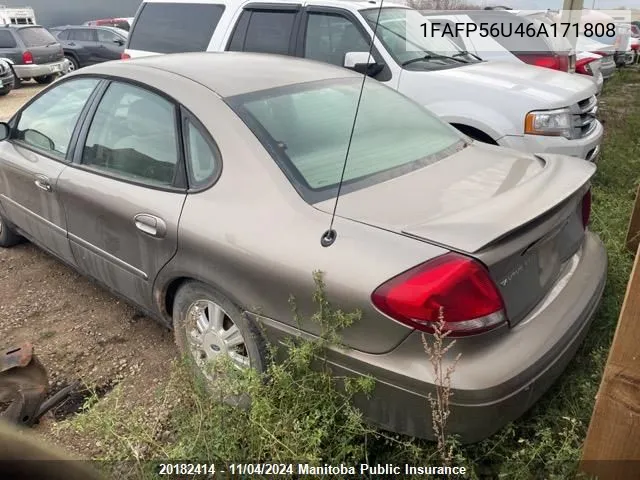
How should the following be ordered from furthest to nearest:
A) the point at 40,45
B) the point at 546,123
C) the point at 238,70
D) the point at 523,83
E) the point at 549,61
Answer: the point at 40,45 < the point at 549,61 < the point at 523,83 < the point at 546,123 < the point at 238,70

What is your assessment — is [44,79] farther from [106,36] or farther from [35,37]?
[106,36]

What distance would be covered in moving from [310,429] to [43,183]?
2.32 m

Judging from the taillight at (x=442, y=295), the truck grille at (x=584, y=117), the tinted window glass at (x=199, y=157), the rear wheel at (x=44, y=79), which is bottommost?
the rear wheel at (x=44, y=79)

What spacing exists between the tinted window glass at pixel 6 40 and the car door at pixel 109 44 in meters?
2.54

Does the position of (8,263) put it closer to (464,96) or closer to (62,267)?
(62,267)

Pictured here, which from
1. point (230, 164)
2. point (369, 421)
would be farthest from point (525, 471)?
point (230, 164)

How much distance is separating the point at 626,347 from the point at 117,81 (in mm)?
2757

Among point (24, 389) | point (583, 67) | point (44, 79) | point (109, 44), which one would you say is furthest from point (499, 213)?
point (109, 44)

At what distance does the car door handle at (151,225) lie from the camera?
2.53 m

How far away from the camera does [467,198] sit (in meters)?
2.23

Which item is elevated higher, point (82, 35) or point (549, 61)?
point (549, 61)

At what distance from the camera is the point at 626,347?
1.70 m

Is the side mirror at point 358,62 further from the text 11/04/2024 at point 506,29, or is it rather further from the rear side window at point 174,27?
the rear side window at point 174,27

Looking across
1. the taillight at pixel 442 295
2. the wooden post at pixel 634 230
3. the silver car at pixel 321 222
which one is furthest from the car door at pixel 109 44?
the taillight at pixel 442 295
